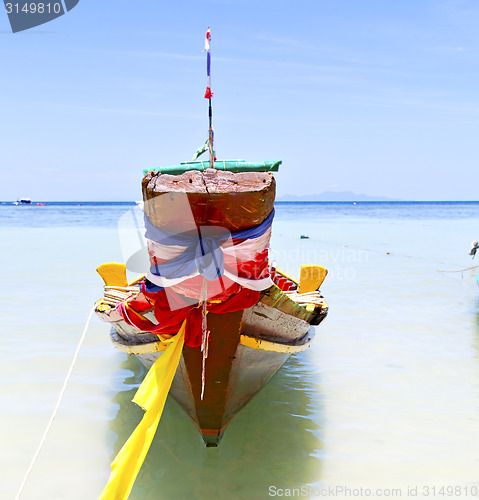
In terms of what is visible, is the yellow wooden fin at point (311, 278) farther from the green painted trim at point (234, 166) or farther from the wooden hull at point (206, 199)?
the wooden hull at point (206, 199)

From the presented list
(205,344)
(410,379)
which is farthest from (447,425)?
(205,344)

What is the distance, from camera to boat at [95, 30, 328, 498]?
2.67 metres

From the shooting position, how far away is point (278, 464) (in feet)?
11.4

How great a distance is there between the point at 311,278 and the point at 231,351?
1455mm

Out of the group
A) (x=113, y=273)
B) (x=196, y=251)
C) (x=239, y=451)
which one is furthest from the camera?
(x=113, y=273)

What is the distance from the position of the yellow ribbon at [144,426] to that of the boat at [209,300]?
0.5 inches

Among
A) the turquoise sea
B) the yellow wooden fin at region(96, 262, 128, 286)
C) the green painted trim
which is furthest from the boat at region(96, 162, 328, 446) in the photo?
the green painted trim

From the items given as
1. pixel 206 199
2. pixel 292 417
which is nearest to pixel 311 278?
pixel 292 417

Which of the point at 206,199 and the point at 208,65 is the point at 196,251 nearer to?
the point at 206,199

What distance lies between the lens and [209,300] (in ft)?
9.48

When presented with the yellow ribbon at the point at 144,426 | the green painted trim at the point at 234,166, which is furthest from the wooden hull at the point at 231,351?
the green painted trim at the point at 234,166

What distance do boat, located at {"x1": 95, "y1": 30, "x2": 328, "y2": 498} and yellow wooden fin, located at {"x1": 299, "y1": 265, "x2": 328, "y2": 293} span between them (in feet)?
1.77

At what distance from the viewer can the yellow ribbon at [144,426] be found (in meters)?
2.64

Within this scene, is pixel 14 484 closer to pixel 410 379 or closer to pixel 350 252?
pixel 410 379
